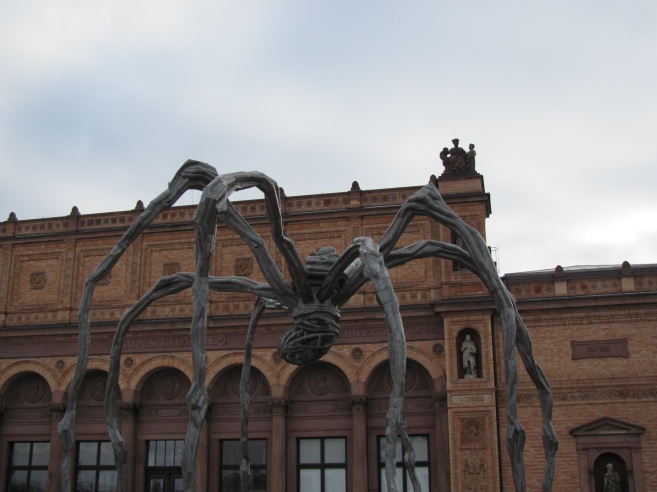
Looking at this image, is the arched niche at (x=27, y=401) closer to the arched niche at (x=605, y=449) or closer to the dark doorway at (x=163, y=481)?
the dark doorway at (x=163, y=481)

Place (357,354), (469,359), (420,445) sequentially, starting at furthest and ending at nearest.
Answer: (357,354) < (420,445) < (469,359)

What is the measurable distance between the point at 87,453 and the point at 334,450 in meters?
8.42

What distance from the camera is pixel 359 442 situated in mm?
26297

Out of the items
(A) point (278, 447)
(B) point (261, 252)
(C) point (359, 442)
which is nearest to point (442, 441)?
(C) point (359, 442)

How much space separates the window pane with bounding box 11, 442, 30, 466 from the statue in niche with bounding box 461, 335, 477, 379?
15.0 metres

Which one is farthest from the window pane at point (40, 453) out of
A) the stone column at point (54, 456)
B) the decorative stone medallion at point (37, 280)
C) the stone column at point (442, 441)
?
the stone column at point (442, 441)

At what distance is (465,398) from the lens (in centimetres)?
2558

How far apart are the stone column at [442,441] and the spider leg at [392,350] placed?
1868 centimetres

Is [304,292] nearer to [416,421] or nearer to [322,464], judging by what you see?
[416,421]

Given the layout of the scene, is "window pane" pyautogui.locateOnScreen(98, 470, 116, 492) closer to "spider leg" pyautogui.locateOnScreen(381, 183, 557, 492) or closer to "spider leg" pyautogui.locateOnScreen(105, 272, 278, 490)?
"spider leg" pyautogui.locateOnScreen(105, 272, 278, 490)

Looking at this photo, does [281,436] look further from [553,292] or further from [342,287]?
[342,287]

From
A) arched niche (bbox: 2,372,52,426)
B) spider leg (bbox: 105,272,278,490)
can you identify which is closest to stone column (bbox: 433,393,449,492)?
arched niche (bbox: 2,372,52,426)

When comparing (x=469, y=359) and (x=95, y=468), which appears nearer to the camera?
(x=469, y=359)

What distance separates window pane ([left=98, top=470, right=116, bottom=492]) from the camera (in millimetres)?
28312
